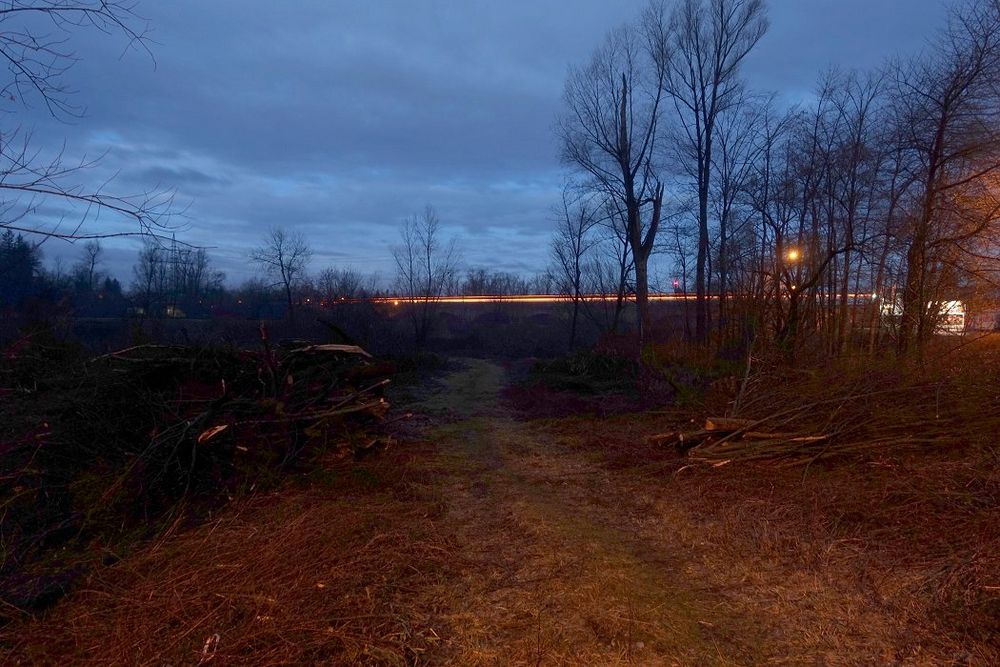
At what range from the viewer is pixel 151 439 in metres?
5.81

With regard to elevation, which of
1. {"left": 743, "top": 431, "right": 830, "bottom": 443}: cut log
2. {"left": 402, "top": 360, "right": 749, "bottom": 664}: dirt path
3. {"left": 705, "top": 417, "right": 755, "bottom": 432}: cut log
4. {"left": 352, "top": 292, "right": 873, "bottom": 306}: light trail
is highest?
{"left": 352, "top": 292, "right": 873, "bottom": 306}: light trail

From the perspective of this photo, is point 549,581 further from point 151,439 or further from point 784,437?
point 151,439

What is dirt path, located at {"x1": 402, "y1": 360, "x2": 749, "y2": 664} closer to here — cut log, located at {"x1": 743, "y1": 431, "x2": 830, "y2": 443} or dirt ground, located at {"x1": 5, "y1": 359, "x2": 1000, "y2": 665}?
dirt ground, located at {"x1": 5, "y1": 359, "x2": 1000, "y2": 665}

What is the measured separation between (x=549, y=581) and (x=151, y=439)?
12.4 ft

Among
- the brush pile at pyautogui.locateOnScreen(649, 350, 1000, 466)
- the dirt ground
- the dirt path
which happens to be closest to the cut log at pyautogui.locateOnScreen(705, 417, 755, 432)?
the brush pile at pyautogui.locateOnScreen(649, 350, 1000, 466)

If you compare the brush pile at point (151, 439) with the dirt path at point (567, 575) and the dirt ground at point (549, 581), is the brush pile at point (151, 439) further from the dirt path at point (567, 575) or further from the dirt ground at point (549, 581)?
the dirt path at point (567, 575)

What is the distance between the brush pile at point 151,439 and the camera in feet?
16.3

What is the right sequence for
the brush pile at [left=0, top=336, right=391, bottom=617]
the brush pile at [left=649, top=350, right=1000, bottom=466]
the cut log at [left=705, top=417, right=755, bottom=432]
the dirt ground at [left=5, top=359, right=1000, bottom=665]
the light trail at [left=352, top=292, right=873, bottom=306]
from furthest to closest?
the light trail at [left=352, top=292, right=873, bottom=306] → the cut log at [left=705, top=417, right=755, bottom=432] → the brush pile at [left=649, top=350, right=1000, bottom=466] → the brush pile at [left=0, top=336, right=391, bottom=617] → the dirt ground at [left=5, top=359, right=1000, bottom=665]

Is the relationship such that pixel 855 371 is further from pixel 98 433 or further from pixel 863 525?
pixel 98 433

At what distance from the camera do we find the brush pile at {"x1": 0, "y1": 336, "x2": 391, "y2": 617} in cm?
496

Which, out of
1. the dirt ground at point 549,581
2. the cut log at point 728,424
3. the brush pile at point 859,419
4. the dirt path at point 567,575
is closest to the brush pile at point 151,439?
the dirt ground at point 549,581

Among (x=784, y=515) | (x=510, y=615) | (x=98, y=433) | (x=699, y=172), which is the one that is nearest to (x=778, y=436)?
(x=784, y=515)

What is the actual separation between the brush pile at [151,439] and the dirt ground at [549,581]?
1.36ft

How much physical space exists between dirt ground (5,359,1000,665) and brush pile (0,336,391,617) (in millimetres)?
416
